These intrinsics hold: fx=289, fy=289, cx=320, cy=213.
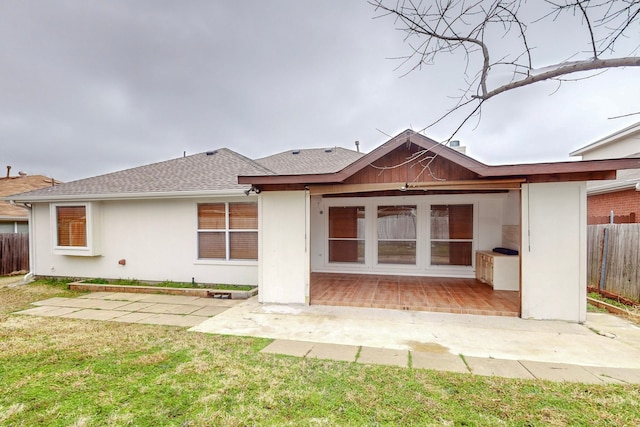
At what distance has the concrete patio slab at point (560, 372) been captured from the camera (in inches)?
126

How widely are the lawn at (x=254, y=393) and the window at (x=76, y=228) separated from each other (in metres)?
5.32

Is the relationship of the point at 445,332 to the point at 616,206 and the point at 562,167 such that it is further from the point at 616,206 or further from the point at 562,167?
the point at 616,206

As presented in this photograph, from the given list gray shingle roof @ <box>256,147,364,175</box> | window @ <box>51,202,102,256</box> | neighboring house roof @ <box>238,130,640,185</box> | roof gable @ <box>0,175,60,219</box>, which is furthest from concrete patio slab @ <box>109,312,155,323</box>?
roof gable @ <box>0,175,60,219</box>

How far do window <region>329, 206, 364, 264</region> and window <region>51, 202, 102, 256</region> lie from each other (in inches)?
282

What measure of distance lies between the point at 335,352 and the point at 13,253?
14222mm

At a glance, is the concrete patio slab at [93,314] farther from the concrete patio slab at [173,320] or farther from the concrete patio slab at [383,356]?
the concrete patio slab at [383,356]

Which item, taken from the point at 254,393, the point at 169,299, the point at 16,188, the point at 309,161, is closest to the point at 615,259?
the point at 254,393

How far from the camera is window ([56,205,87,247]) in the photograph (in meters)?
8.85

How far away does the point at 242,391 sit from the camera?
3.00 m

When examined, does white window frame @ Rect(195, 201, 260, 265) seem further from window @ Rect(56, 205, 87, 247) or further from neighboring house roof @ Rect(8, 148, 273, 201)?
window @ Rect(56, 205, 87, 247)

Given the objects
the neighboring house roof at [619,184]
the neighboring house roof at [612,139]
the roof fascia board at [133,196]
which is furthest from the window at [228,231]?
the neighboring house roof at [612,139]

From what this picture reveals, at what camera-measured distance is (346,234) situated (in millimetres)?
9109

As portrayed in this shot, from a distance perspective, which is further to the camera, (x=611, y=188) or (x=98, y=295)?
(x=611, y=188)

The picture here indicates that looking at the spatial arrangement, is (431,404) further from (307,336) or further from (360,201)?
(360,201)
